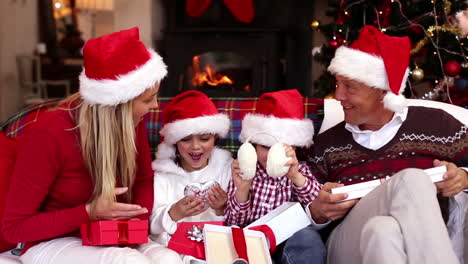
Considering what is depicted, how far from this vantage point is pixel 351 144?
1950 millimetres

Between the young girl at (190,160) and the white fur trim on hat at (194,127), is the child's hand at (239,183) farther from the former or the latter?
the white fur trim on hat at (194,127)

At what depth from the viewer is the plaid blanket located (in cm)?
212

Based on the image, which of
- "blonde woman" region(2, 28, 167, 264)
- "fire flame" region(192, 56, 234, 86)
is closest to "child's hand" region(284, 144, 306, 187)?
"blonde woman" region(2, 28, 167, 264)

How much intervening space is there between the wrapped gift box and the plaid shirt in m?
0.19

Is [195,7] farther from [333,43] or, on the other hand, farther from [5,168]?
[5,168]

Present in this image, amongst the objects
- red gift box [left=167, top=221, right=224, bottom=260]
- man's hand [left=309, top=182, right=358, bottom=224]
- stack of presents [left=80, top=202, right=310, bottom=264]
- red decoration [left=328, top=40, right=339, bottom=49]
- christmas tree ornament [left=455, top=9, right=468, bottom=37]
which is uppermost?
christmas tree ornament [left=455, top=9, right=468, bottom=37]

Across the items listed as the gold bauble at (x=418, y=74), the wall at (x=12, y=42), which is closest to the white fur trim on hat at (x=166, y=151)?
the gold bauble at (x=418, y=74)

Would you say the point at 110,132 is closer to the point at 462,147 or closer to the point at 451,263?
the point at 451,263

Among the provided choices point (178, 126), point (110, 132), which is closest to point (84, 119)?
point (110, 132)

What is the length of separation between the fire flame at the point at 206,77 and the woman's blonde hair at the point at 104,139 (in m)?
2.43

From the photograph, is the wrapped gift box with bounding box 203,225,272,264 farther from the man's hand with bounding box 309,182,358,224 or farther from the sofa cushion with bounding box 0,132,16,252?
the sofa cushion with bounding box 0,132,16,252

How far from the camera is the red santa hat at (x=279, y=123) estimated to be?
1.90 m

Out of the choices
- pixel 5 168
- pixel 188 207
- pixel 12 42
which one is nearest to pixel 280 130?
pixel 188 207

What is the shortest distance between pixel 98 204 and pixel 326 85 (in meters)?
1.68
